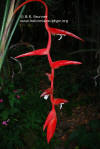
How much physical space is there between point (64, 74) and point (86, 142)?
44.6 inches

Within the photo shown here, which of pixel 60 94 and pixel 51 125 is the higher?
pixel 51 125

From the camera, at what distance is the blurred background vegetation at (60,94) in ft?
3.53

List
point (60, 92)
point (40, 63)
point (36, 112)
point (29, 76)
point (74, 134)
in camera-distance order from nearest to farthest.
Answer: point (74, 134)
point (36, 112)
point (60, 92)
point (29, 76)
point (40, 63)

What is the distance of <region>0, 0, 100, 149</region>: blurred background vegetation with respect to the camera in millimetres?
1077

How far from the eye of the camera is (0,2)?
103cm

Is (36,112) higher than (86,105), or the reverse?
(36,112)

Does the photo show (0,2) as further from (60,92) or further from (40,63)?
(40,63)

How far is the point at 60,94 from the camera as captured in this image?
1.74 meters

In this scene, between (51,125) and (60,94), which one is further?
(60,94)

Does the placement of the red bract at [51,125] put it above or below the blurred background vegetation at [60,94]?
above

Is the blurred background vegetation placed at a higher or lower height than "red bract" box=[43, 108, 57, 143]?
lower

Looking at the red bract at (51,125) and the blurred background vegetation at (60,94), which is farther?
the blurred background vegetation at (60,94)

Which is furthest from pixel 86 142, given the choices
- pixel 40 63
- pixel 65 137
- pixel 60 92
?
pixel 40 63

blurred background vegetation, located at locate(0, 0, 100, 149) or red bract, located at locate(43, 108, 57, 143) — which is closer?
red bract, located at locate(43, 108, 57, 143)
